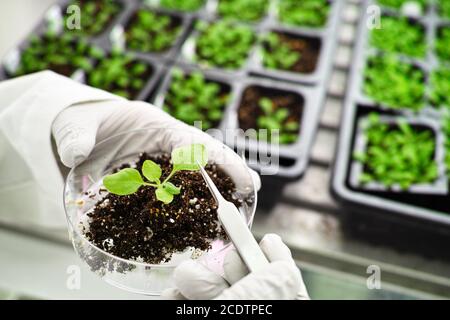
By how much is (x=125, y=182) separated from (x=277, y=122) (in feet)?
2.77

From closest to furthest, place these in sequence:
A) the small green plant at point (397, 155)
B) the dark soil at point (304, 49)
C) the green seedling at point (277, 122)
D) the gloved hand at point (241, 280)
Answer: the gloved hand at point (241, 280), the small green plant at point (397, 155), the green seedling at point (277, 122), the dark soil at point (304, 49)

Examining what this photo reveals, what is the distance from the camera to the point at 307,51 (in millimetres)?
1708

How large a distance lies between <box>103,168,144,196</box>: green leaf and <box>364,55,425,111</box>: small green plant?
104 centimetres

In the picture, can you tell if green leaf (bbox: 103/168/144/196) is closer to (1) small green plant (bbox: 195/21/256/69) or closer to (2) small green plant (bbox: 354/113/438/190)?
(2) small green plant (bbox: 354/113/438/190)

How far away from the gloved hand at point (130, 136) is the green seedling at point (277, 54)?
2.70 ft

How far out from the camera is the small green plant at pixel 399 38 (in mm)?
1693

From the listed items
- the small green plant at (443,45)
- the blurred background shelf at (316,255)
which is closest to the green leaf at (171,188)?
the blurred background shelf at (316,255)

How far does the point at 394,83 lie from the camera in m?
1.52

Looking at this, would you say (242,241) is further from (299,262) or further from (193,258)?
(299,262)

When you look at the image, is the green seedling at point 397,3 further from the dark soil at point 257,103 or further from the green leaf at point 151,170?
the green leaf at point 151,170

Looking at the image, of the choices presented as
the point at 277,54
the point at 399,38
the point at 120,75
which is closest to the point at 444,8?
the point at 399,38

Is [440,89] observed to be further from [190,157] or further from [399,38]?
[190,157]

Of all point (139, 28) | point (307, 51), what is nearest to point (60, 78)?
point (139, 28)

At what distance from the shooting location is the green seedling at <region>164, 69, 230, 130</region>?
1476 mm
